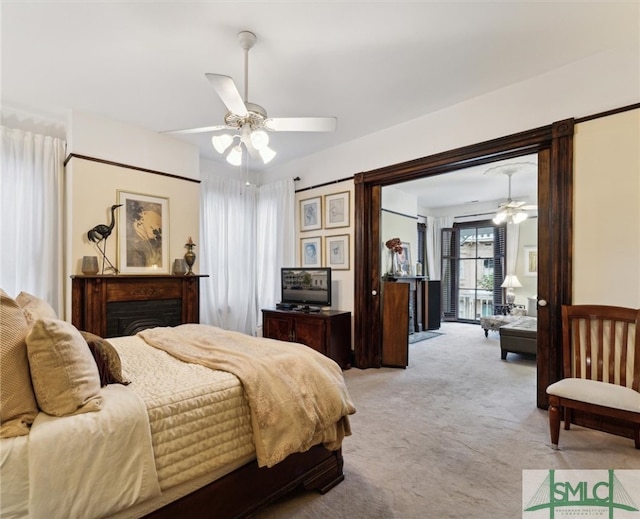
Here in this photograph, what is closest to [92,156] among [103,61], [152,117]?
[152,117]

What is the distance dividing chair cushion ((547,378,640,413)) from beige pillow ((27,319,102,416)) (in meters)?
2.71

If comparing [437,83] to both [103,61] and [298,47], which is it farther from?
[103,61]

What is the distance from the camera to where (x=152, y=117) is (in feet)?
12.3

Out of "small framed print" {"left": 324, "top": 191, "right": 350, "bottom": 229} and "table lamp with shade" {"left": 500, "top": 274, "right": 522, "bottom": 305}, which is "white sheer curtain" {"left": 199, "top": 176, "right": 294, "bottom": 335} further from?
"table lamp with shade" {"left": 500, "top": 274, "right": 522, "bottom": 305}

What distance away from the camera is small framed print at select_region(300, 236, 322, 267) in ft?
16.1

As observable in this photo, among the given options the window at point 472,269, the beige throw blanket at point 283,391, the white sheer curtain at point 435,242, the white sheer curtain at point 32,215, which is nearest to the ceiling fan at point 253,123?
the beige throw blanket at point 283,391

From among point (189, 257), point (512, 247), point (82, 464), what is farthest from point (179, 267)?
point (512, 247)

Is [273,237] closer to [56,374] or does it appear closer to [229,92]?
[229,92]

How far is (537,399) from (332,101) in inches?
134

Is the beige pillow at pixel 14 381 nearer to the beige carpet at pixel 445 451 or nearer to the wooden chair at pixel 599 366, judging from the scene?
the beige carpet at pixel 445 451

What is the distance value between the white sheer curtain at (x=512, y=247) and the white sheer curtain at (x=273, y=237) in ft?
16.1

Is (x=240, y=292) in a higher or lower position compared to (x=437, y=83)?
lower

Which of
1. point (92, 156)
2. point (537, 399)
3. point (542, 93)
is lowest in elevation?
point (537, 399)

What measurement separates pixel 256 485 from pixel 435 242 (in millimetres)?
7480
